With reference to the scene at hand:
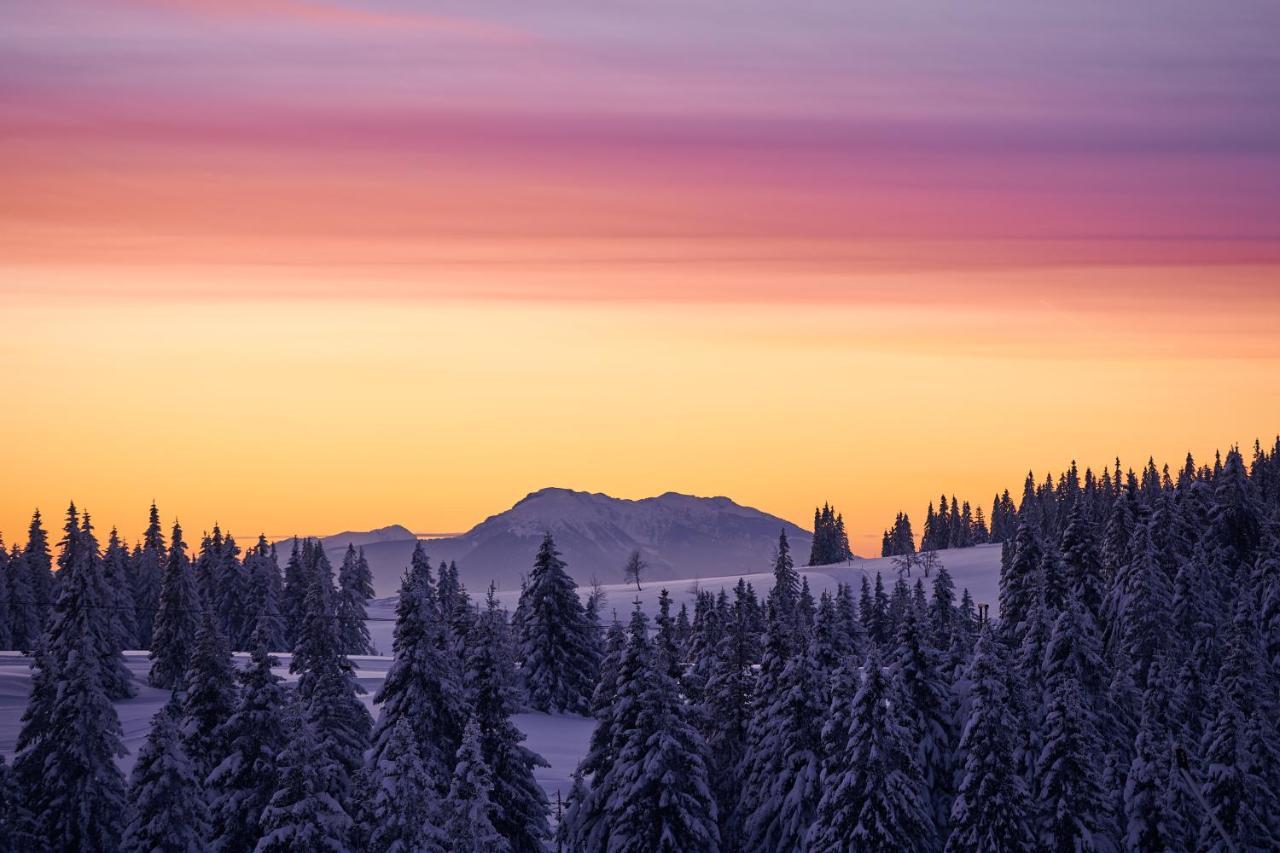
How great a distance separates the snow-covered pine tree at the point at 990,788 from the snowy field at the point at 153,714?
69.6ft

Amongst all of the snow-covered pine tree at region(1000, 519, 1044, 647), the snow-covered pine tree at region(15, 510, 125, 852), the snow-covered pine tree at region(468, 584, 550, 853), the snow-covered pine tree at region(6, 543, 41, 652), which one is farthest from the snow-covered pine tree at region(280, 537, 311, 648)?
the snow-covered pine tree at region(468, 584, 550, 853)

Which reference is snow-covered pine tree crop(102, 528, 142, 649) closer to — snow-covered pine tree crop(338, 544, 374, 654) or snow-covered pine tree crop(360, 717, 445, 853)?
snow-covered pine tree crop(338, 544, 374, 654)

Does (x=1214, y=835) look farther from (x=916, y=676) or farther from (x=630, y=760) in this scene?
(x=630, y=760)

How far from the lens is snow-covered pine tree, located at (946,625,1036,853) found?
51.1 m

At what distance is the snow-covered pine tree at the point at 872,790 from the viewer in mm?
49000

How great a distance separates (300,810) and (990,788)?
82.0ft

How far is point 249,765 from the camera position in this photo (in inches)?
1887

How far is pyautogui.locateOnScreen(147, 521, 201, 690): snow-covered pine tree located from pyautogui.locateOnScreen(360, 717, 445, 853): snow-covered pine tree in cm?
5817

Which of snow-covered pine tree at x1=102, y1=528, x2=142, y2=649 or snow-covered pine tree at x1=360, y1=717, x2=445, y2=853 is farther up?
snow-covered pine tree at x1=102, y1=528, x2=142, y2=649

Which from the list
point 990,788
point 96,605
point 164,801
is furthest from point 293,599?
point 990,788

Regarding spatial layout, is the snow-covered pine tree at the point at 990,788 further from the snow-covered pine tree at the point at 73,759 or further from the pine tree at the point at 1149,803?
the snow-covered pine tree at the point at 73,759

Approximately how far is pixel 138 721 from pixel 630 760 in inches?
1686

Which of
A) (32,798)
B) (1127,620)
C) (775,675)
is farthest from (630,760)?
(1127,620)

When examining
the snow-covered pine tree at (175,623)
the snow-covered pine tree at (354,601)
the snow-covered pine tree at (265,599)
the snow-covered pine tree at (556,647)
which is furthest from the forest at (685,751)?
the snow-covered pine tree at (354,601)
